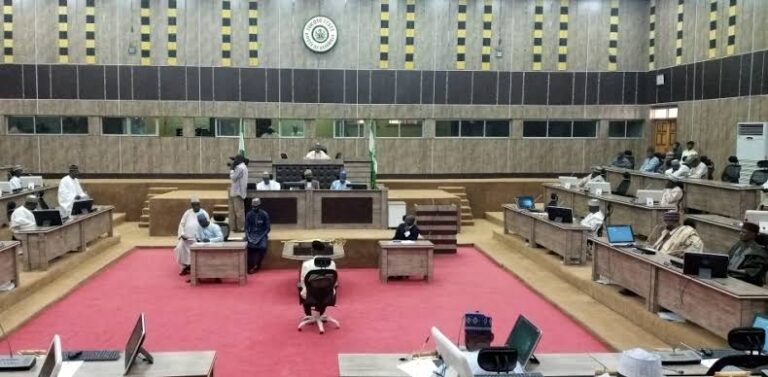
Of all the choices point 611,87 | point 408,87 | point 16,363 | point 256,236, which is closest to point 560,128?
point 611,87

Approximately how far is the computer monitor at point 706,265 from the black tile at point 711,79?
1208 cm

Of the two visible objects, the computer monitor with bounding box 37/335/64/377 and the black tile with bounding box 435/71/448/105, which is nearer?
the computer monitor with bounding box 37/335/64/377

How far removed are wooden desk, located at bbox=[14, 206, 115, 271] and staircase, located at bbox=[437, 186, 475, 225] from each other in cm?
880

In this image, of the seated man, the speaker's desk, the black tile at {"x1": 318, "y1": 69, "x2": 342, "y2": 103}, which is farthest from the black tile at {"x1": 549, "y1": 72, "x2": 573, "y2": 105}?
the seated man

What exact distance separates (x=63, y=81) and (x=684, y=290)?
18.5 m

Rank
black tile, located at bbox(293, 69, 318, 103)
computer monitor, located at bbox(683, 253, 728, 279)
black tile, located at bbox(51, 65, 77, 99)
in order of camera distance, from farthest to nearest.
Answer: black tile, located at bbox(293, 69, 318, 103) → black tile, located at bbox(51, 65, 77, 99) → computer monitor, located at bbox(683, 253, 728, 279)

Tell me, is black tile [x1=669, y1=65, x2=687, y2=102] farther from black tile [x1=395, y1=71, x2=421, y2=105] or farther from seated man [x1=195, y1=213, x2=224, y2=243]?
seated man [x1=195, y1=213, x2=224, y2=243]

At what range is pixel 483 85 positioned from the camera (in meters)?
21.3

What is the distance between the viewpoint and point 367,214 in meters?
14.3

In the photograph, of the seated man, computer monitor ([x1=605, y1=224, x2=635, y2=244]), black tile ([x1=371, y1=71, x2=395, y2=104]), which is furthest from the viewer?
black tile ([x1=371, y1=71, x2=395, y2=104])

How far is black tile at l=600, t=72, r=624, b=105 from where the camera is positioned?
2158 cm

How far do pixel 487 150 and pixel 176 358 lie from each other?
1723 centimetres

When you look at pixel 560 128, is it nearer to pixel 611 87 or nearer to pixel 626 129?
pixel 611 87

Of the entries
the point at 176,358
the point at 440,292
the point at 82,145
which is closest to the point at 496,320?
the point at 440,292
